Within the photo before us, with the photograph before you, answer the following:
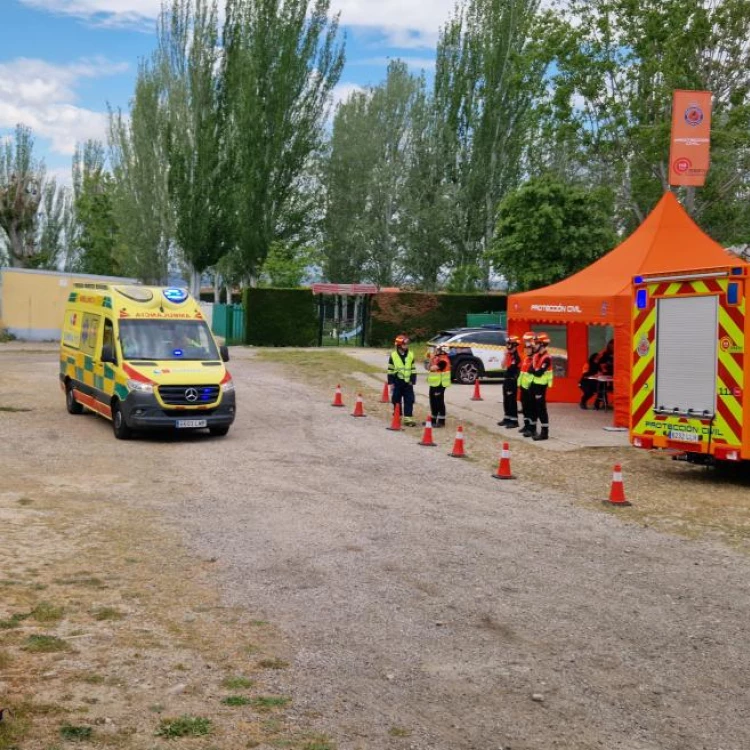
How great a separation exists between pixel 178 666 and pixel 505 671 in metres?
2.00

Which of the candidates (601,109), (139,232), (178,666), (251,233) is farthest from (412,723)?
(139,232)

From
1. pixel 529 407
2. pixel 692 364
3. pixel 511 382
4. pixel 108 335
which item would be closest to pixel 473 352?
pixel 511 382

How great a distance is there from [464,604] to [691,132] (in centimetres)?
1872

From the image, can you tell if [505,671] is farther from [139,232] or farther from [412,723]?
[139,232]

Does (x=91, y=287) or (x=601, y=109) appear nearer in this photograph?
(x=91, y=287)

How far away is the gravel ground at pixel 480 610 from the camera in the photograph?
5.45 m

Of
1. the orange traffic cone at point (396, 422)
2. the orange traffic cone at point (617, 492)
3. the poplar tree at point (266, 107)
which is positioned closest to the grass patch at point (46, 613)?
the orange traffic cone at point (617, 492)

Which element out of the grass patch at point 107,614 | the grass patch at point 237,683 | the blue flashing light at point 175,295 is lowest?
the grass patch at point 237,683

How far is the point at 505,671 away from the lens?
6.17 meters

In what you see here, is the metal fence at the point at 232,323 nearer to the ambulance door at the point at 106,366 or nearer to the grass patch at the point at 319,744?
the ambulance door at the point at 106,366

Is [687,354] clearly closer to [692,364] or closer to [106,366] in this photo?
[692,364]

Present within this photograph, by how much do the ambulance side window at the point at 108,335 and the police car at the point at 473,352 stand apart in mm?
12795

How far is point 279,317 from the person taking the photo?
140 feet

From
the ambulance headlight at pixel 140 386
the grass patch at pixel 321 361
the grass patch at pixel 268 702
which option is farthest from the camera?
the grass patch at pixel 321 361
